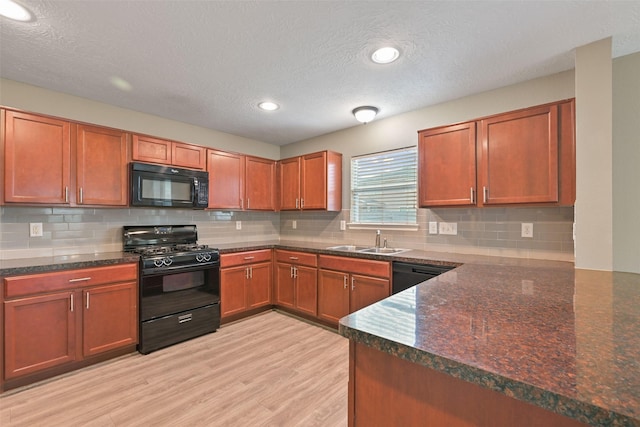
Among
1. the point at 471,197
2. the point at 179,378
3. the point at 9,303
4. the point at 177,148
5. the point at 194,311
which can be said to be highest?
the point at 177,148

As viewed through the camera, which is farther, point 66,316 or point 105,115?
point 105,115

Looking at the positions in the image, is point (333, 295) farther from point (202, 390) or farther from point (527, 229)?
point (527, 229)

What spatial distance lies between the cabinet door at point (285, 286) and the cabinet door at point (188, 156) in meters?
1.63

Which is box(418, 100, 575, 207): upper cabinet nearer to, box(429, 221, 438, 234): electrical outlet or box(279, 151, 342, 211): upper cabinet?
box(429, 221, 438, 234): electrical outlet

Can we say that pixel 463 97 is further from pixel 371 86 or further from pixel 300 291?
pixel 300 291

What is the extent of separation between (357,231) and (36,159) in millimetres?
3270

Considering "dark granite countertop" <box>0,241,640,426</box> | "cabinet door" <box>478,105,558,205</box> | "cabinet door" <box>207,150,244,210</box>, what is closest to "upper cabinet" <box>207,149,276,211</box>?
"cabinet door" <box>207,150,244,210</box>

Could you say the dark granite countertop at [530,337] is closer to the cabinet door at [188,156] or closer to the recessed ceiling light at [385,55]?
the recessed ceiling light at [385,55]

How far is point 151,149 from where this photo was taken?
3064mm

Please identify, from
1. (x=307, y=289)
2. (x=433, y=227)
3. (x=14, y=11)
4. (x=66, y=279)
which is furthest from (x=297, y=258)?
(x=14, y=11)

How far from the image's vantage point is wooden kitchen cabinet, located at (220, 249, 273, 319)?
336cm

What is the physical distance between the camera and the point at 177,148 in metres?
3.27

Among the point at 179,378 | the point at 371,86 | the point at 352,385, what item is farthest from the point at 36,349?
the point at 371,86

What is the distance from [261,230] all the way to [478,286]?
3.56 metres
